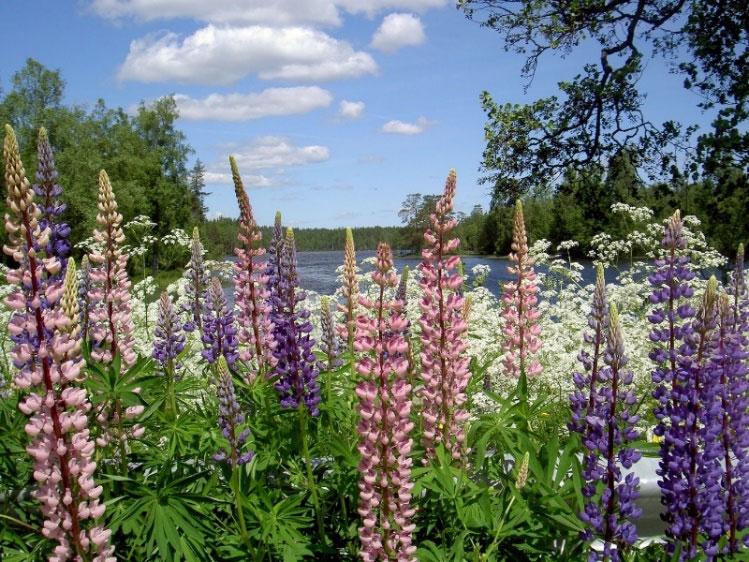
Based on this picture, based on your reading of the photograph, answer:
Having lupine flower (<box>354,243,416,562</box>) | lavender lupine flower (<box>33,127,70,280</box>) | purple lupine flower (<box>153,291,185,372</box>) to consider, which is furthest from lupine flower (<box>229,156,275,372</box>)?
lupine flower (<box>354,243,416,562</box>)

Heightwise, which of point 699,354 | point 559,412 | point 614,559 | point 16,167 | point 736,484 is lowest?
point 559,412

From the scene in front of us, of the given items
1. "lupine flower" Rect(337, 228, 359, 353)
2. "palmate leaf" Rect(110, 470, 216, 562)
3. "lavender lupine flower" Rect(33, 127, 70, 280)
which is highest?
"lavender lupine flower" Rect(33, 127, 70, 280)

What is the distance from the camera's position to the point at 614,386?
2.18 meters

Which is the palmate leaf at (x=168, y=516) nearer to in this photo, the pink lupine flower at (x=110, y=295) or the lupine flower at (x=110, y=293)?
the pink lupine flower at (x=110, y=295)

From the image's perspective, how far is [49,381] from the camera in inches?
73.4

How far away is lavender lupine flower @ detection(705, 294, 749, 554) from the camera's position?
2.29 meters

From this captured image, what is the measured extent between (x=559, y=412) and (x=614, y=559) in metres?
3.38

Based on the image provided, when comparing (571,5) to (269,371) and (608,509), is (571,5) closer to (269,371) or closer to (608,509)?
(269,371)

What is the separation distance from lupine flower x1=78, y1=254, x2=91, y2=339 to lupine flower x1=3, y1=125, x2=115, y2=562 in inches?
48.3

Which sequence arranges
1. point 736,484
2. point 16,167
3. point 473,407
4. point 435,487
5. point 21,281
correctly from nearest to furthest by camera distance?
point 16,167
point 21,281
point 736,484
point 435,487
point 473,407

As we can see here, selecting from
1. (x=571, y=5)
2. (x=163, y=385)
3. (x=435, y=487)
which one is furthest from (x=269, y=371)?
(x=571, y=5)

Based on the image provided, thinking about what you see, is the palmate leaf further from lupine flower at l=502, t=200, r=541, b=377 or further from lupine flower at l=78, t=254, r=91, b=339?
lupine flower at l=502, t=200, r=541, b=377

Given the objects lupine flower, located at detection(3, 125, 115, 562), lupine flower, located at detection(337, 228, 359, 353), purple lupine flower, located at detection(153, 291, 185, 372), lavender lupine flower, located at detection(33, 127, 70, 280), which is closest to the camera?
lupine flower, located at detection(3, 125, 115, 562)

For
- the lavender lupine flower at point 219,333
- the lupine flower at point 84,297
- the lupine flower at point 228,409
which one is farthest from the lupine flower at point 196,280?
the lupine flower at point 228,409
